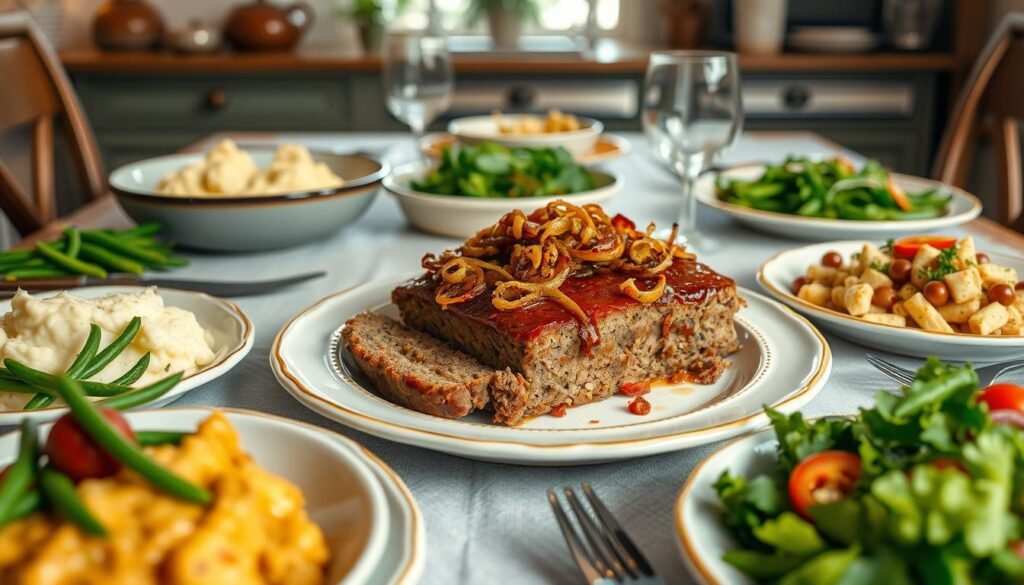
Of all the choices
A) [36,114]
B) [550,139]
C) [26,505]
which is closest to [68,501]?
[26,505]

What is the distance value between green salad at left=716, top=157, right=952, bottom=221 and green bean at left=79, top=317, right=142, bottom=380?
1.91 m

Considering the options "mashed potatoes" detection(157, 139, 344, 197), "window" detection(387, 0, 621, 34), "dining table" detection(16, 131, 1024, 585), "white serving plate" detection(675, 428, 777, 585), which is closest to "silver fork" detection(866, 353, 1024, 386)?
"dining table" detection(16, 131, 1024, 585)

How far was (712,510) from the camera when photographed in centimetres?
111

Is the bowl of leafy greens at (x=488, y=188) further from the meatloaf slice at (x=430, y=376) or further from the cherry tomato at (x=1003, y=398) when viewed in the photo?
the cherry tomato at (x=1003, y=398)

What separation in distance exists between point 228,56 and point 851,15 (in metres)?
4.42

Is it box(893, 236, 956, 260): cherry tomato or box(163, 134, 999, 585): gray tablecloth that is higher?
box(893, 236, 956, 260): cherry tomato

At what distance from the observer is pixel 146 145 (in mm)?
6379

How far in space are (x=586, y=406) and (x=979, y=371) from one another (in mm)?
712

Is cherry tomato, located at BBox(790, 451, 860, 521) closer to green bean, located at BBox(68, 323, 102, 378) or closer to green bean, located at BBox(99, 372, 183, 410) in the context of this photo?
green bean, located at BBox(99, 372, 183, 410)

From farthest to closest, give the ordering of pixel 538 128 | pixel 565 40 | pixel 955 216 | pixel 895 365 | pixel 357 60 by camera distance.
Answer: pixel 565 40 < pixel 357 60 < pixel 538 128 < pixel 955 216 < pixel 895 365

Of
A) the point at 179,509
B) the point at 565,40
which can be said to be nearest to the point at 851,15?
the point at 565,40

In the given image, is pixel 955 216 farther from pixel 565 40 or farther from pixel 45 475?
pixel 565 40

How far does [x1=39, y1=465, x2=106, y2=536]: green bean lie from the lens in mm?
870

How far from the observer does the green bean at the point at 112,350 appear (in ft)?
4.82
